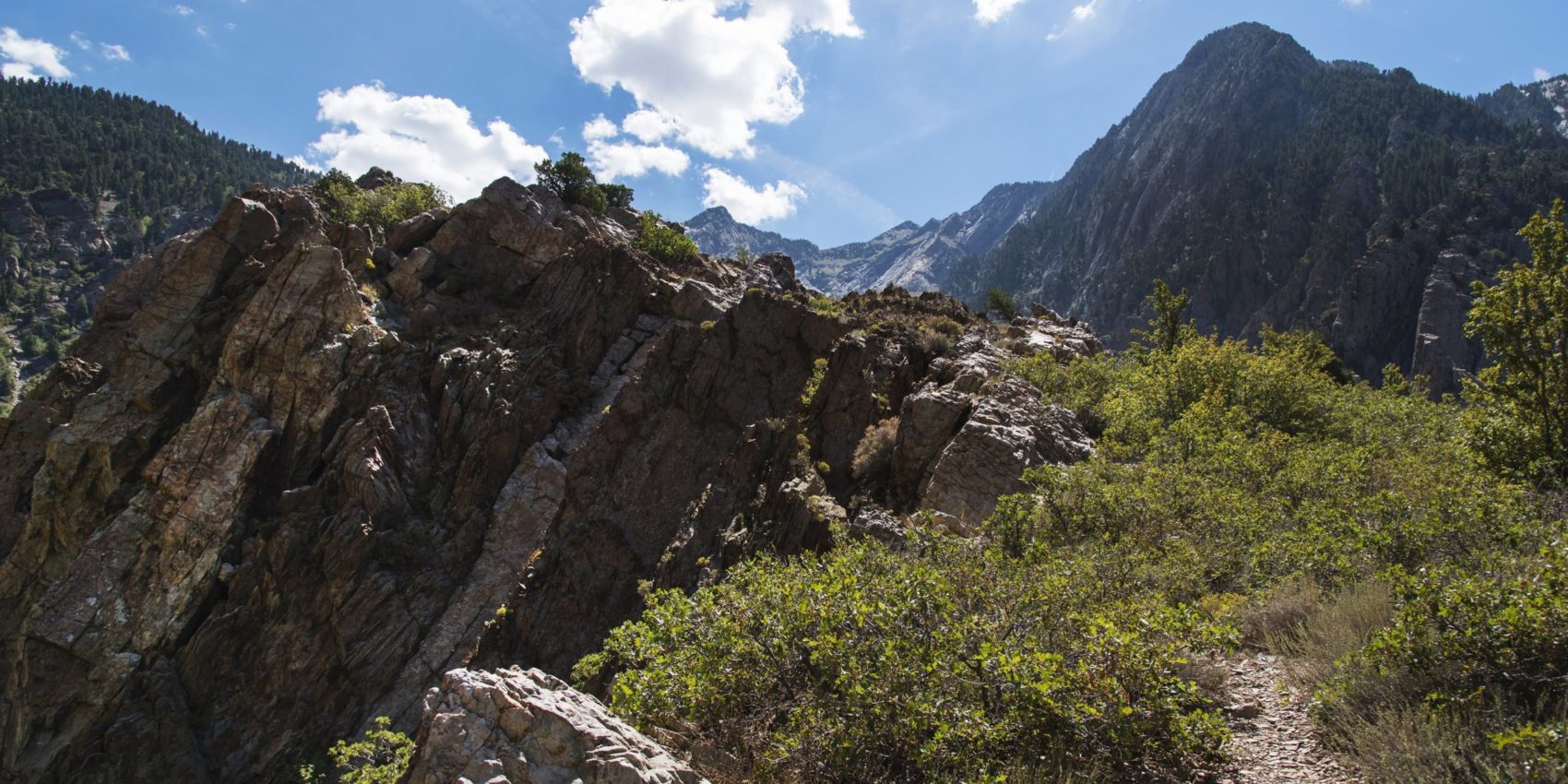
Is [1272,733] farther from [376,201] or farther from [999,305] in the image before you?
[376,201]

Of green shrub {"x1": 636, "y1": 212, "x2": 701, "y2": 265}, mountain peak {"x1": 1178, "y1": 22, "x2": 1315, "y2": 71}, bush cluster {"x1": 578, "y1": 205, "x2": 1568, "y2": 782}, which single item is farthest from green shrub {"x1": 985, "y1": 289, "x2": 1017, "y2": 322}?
mountain peak {"x1": 1178, "y1": 22, "x2": 1315, "y2": 71}

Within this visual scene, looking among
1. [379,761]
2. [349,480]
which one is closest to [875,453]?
[379,761]

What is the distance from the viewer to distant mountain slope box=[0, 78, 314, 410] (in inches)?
5032

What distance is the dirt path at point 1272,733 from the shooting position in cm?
577

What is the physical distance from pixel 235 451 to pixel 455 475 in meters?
7.11

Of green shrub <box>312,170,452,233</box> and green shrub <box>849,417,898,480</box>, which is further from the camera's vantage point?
green shrub <box>312,170,452,233</box>

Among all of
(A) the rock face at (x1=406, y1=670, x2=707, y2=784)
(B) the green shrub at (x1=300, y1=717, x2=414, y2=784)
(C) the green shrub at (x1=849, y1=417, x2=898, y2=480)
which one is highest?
(C) the green shrub at (x1=849, y1=417, x2=898, y2=480)

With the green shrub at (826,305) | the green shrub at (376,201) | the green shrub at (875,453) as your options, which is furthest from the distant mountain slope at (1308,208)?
Result: the green shrub at (376,201)

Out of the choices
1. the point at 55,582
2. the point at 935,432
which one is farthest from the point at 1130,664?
the point at 55,582

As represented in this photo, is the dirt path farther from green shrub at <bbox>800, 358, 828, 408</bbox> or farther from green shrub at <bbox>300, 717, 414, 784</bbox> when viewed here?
green shrub at <bbox>800, 358, 828, 408</bbox>

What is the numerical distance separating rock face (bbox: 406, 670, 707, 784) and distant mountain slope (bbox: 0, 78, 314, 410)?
15169 cm

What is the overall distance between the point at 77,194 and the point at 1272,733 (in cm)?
20083

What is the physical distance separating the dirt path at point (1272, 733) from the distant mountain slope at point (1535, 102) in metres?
227

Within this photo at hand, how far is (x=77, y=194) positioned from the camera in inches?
5531
